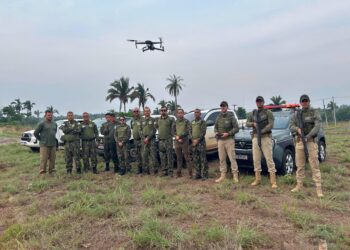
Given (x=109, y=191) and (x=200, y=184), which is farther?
(x=200, y=184)

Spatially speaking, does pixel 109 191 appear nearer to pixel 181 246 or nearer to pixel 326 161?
pixel 181 246

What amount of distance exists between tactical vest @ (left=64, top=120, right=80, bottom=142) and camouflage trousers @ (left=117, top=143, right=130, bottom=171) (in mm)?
1175

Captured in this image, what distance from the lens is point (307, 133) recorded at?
20.1 ft

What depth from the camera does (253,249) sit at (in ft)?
12.3

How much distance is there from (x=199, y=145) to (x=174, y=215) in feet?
9.37

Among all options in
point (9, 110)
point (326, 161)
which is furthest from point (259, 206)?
point (9, 110)

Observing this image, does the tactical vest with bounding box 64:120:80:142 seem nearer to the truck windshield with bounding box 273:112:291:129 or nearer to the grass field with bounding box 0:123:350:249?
the grass field with bounding box 0:123:350:249

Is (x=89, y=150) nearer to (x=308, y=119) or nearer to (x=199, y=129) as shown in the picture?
(x=199, y=129)

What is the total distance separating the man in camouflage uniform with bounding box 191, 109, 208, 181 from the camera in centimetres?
757

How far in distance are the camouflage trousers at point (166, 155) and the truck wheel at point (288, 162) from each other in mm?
2670

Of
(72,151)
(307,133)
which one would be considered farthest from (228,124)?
(72,151)

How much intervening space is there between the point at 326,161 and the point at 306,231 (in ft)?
20.7

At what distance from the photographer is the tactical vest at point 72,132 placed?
8.57 metres

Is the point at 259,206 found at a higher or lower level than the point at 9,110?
lower
